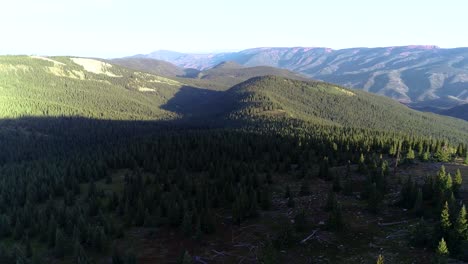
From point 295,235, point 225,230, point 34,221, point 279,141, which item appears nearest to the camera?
point 295,235

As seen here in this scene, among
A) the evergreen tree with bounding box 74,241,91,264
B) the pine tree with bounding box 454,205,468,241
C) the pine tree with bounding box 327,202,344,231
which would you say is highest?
the pine tree with bounding box 454,205,468,241

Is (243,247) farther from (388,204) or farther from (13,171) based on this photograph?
(13,171)

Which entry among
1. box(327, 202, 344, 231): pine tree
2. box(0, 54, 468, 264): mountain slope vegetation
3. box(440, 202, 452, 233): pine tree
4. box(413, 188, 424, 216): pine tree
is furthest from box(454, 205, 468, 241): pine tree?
box(327, 202, 344, 231): pine tree

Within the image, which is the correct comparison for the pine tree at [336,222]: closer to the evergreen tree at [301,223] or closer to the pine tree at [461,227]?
the evergreen tree at [301,223]

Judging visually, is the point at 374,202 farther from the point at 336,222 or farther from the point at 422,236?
the point at 422,236

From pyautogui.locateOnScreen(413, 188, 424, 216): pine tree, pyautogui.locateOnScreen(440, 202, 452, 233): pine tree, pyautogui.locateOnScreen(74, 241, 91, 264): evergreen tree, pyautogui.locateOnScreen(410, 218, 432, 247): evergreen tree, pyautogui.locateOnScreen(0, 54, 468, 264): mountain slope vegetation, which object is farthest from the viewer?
pyautogui.locateOnScreen(413, 188, 424, 216): pine tree

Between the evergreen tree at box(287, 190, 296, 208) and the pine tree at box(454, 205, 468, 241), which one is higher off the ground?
the pine tree at box(454, 205, 468, 241)

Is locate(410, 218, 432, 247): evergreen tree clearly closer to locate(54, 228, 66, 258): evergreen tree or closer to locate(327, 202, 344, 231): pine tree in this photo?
locate(327, 202, 344, 231): pine tree

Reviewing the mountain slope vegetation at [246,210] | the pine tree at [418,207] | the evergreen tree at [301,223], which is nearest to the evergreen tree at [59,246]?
the mountain slope vegetation at [246,210]

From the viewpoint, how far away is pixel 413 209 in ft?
171

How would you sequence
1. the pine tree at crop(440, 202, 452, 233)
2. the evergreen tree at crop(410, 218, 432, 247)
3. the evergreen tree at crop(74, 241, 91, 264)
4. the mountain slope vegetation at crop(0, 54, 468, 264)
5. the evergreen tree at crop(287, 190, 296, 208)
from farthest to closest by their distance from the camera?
1. the evergreen tree at crop(287, 190, 296, 208)
2. the evergreen tree at crop(74, 241, 91, 264)
3. the mountain slope vegetation at crop(0, 54, 468, 264)
4. the evergreen tree at crop(410, 218, 432, 247)
5. the pine tree at crop(440, 202, 452, 233)

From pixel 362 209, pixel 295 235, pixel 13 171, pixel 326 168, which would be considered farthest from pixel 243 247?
pixel 13 171

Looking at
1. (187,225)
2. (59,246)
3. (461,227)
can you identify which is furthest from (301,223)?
(59,246)

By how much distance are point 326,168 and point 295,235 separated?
3080cm
